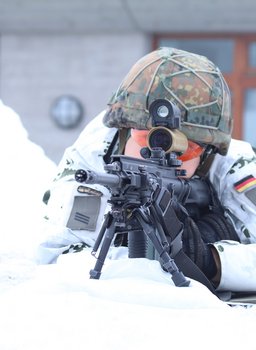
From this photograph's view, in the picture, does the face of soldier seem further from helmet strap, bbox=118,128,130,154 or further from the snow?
the snow

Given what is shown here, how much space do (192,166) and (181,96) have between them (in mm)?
201

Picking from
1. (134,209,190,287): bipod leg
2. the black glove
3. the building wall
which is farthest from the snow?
the building wall

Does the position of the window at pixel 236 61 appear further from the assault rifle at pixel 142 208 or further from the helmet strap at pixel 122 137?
the assault rifle at pixel 142 208

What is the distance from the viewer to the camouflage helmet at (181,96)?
2217 mm

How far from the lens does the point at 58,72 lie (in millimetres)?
6773

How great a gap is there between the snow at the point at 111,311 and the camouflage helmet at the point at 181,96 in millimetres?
464

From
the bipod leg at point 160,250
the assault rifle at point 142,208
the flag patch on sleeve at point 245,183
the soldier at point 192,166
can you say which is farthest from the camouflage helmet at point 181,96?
the bipod leg at point 160,250

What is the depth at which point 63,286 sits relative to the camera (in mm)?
1666

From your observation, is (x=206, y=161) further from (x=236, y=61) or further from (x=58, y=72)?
(x=58, y=72)

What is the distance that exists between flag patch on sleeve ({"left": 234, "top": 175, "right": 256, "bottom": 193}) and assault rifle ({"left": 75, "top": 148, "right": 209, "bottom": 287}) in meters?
0.36

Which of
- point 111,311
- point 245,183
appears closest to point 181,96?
point 245,183

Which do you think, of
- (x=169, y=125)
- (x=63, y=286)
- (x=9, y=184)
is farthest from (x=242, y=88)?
(x=63, y=286)

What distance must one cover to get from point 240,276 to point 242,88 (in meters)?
4.71

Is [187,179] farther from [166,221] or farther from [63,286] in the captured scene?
[63,286]
